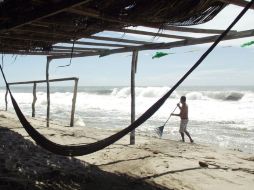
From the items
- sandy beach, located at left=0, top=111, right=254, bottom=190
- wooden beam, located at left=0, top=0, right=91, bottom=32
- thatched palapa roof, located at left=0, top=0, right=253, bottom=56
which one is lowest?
sandy beach, located at left=0, top=111, right=254, bottom=190

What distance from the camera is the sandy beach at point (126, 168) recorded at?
4770 mm

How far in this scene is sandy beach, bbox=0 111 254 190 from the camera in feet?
15.6

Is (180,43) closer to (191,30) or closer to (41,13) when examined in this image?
(191,30)

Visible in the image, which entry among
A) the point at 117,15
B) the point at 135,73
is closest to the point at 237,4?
the point at 117,15

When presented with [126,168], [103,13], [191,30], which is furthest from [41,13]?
[126,168]

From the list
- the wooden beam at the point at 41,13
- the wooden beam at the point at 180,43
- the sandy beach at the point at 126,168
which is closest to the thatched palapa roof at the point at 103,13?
the wooden beam at the point at 41,13

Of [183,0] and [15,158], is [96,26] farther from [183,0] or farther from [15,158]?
[15,158]

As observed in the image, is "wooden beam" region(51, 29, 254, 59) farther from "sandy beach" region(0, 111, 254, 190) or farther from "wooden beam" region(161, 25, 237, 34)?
"sandy beach" region(0, 111, 254, 190)

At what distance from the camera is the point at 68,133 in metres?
10.3

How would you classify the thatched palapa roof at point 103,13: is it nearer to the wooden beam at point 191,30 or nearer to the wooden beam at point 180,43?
the wooden beam at point 191,30

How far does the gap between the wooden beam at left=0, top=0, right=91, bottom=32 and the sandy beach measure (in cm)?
195

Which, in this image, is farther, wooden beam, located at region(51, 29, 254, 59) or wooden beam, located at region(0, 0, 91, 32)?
wooden beam, located at region(51, 29, 254, 59)

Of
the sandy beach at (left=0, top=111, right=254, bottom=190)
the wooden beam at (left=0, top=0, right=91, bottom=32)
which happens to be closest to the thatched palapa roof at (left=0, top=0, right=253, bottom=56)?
the wooden beam at (left=0, top=0, right=91, bottom=32)

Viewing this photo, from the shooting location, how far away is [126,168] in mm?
6070
